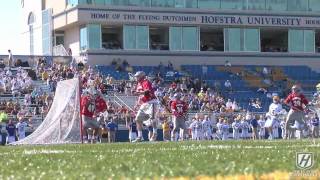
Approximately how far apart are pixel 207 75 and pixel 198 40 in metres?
3.21

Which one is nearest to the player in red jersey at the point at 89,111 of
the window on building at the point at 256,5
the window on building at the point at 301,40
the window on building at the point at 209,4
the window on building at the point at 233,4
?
the window on building at the point at 209,4

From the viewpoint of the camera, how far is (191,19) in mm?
45312

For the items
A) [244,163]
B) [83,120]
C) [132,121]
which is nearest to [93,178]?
[244,163]

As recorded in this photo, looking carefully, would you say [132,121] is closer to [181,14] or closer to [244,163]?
[181,14]

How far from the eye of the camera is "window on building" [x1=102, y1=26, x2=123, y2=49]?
43.5 meters

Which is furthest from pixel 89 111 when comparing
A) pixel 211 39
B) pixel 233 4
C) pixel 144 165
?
pixel 211 39

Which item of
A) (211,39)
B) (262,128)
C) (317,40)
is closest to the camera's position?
(262,128)

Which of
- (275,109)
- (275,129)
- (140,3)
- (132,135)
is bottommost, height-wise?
(132,135)

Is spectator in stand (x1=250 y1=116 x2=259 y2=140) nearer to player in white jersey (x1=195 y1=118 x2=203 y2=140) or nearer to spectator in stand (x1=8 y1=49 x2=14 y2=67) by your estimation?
player in white jersey (x1=195 y1=118 x2=203 y2=140)

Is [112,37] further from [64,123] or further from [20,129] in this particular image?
[64,123]

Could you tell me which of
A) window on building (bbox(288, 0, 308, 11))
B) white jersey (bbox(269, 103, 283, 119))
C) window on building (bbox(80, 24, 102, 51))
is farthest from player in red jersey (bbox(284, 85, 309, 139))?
window on building (bbox(288, 0, 308, 11))

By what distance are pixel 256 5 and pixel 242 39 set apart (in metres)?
2.32

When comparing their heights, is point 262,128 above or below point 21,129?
below

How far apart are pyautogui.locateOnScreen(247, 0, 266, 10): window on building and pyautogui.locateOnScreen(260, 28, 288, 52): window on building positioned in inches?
65.5
